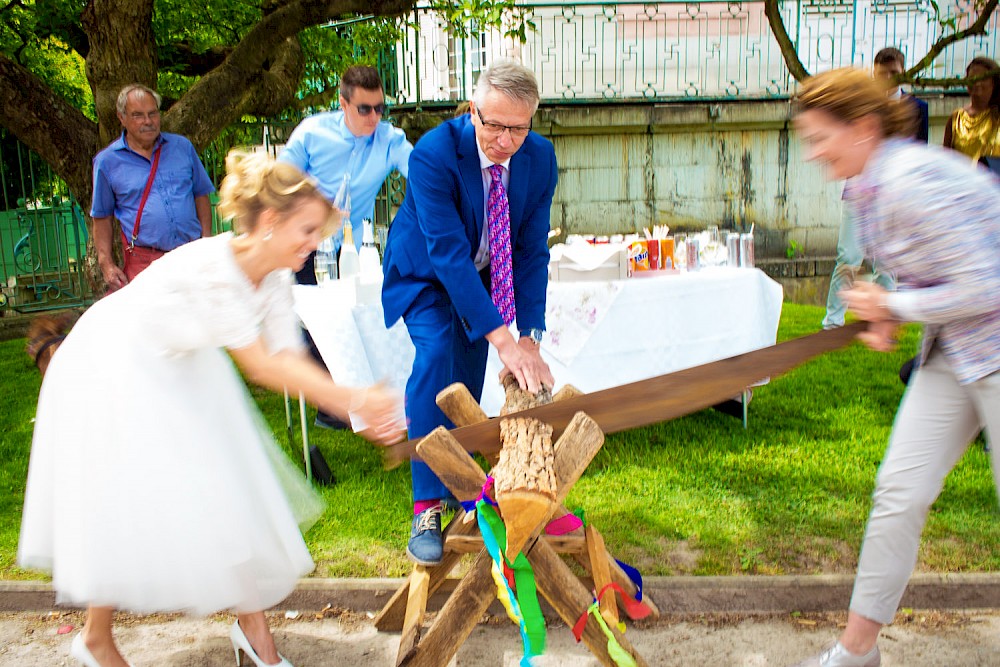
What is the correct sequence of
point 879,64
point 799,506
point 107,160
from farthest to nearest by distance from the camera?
point 879,64
point 107,160
point 799,506

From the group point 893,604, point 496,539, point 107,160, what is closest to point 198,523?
point 496,539

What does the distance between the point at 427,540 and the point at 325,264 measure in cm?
205

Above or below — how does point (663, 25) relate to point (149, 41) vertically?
above

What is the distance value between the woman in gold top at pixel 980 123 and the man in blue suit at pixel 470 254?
3.51 metres

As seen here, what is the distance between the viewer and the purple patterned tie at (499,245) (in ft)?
10.4

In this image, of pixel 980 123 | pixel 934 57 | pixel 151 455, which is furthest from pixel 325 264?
pixel 980 123

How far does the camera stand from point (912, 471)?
2412mm

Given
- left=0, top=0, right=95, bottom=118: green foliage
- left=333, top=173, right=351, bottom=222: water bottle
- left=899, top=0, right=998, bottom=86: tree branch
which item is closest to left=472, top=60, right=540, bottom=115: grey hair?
left=333, top=173, right=351, bottom=222: water bottle

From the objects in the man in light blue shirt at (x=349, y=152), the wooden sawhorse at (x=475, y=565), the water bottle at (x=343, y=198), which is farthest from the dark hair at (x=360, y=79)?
the wooden sawhorse at (x=475, y=565)

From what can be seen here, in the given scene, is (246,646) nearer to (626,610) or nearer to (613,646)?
(613,646)

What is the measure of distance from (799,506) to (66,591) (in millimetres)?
3061

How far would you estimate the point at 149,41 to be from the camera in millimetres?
6891

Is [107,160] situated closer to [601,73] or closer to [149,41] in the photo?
[149,41]

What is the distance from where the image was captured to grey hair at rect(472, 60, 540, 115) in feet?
9.16
